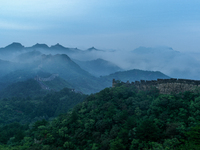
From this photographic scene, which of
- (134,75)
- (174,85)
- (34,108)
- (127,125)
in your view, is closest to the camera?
(127,125)

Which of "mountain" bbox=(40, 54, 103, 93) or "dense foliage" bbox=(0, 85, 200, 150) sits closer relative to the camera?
"dense foliage" bbox=(0, 85, 200, 150)

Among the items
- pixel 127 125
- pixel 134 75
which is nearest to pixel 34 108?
pixel 127 125

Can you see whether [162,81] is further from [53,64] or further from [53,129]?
[53,64]

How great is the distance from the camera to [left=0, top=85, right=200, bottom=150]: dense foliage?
43.4ft

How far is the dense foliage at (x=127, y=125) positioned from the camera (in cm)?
1324

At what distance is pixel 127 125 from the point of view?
1533 cm

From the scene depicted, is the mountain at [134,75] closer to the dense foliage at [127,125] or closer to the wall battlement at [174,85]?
the wall battlement at [174,85]

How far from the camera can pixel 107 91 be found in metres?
23.4

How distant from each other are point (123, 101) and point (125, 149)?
295 inches

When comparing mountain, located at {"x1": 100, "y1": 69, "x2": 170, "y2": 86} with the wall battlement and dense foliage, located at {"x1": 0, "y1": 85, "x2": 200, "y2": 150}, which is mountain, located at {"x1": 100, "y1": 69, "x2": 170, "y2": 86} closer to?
the wall battlement

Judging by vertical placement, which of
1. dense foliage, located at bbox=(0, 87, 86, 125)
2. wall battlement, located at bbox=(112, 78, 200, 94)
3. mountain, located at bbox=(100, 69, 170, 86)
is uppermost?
mountain, located at bbox=(100, 69, 170, 86)

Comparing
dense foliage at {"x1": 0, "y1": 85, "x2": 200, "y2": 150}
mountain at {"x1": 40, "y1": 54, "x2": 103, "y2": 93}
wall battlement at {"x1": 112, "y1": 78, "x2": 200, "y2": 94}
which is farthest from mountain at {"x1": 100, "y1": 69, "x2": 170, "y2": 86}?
dense foliage at {"x1": 0, "y1": 85, "x2": 200, "y2": 150}

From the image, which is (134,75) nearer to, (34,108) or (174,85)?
(34,108)

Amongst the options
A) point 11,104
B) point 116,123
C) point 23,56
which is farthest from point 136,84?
point 23,56
